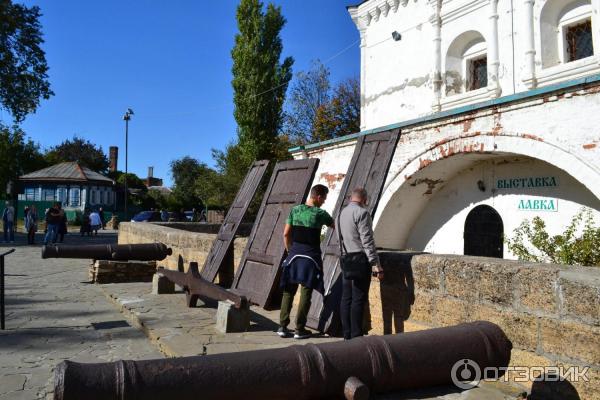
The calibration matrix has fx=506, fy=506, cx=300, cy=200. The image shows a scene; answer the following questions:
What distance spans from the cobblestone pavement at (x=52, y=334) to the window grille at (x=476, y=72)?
1087 cm

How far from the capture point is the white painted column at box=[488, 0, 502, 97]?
41.2ft

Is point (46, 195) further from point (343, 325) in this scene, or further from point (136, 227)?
point (343, 325)

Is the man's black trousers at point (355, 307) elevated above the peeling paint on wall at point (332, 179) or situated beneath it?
situated beneath

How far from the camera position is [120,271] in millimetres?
9609

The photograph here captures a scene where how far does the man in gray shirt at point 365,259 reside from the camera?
461 centimetres

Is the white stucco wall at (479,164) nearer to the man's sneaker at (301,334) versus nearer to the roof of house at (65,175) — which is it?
the man's sneaker at (301,334)

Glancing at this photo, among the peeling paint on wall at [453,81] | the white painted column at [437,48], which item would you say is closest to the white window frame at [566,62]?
the peeling paint on wall at [453,81]

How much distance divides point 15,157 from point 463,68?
42775mm

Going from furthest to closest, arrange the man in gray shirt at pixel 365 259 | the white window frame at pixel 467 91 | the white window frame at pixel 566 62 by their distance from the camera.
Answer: the white window frame at pixel 467 91, the white window frame at pixel 566 62, the man in gray shirt at pixel 365 259

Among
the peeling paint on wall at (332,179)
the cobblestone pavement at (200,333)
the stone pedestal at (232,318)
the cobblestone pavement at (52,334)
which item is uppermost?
the peeling paint on wall at (332,179)

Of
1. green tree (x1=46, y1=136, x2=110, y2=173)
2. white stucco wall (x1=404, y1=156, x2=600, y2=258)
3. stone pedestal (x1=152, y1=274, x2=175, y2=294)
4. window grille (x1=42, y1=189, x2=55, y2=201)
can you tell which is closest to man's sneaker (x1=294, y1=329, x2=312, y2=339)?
stone pedestal (x1=152, y1=274, x2=175, y2=294)

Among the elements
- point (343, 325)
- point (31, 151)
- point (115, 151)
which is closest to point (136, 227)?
point (343, 325)

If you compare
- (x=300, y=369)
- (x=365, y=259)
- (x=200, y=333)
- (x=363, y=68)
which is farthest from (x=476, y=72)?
(x=300, y=369)

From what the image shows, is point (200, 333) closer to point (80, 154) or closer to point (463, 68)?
point (463, 68)
